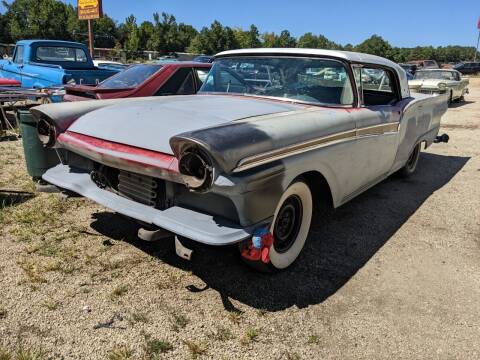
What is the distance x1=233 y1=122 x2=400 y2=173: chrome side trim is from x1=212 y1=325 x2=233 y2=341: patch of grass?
0.93m

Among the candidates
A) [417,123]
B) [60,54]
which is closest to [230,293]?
[417,123]

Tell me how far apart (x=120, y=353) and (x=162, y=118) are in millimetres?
1498

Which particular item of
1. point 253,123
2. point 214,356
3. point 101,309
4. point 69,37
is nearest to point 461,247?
point 253,123

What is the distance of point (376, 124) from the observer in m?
3.80

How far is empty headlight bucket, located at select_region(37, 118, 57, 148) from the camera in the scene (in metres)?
3.29

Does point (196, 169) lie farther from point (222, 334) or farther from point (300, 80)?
point (300, 80)

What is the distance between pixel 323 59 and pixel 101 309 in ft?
8.54

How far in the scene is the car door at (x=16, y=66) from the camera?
9055 mm

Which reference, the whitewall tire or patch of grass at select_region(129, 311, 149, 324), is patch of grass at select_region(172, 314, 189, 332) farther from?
the whitewall tire

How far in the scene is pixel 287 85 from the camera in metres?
3.59

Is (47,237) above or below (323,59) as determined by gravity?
below

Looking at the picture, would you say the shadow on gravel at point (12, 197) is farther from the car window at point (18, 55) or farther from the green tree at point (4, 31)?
the green tree at point (4, 31)

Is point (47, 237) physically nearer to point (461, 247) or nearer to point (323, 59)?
point (323, 59)

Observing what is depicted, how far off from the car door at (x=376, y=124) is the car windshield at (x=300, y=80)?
7.5 inches
